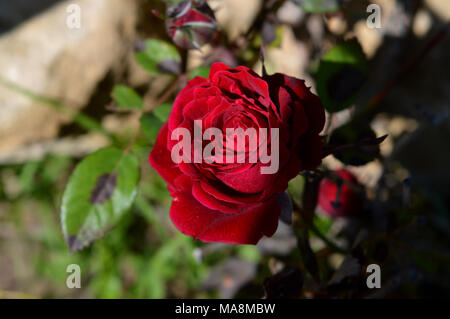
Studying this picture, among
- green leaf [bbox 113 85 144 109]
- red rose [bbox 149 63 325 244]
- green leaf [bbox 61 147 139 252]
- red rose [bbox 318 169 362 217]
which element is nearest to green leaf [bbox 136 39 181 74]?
green leaf [bbox 113 85 144 109]

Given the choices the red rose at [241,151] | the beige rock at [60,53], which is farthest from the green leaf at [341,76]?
the beige rock at [60,53]

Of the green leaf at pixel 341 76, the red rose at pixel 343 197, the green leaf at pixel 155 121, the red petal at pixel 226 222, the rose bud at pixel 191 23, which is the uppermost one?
the rose bud at pixel 191 23

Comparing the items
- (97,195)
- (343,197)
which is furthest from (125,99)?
(343,197)

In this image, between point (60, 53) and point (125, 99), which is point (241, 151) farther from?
point (60, 53)

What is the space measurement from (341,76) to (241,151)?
0.37m

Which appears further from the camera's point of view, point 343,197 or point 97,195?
point 343,197

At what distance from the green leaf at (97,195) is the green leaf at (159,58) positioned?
203 mm

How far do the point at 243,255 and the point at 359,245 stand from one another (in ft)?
2.13

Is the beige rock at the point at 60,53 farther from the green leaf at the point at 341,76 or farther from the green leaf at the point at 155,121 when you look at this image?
the green leaf at the point at 341,76

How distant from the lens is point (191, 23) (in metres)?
0.73

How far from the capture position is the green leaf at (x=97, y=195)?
73 centimetres

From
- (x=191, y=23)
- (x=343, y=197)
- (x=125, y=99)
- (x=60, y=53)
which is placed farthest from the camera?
(x=60, y=53)

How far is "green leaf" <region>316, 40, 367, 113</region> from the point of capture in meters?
0.78

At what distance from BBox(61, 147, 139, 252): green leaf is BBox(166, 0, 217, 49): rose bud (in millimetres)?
256
